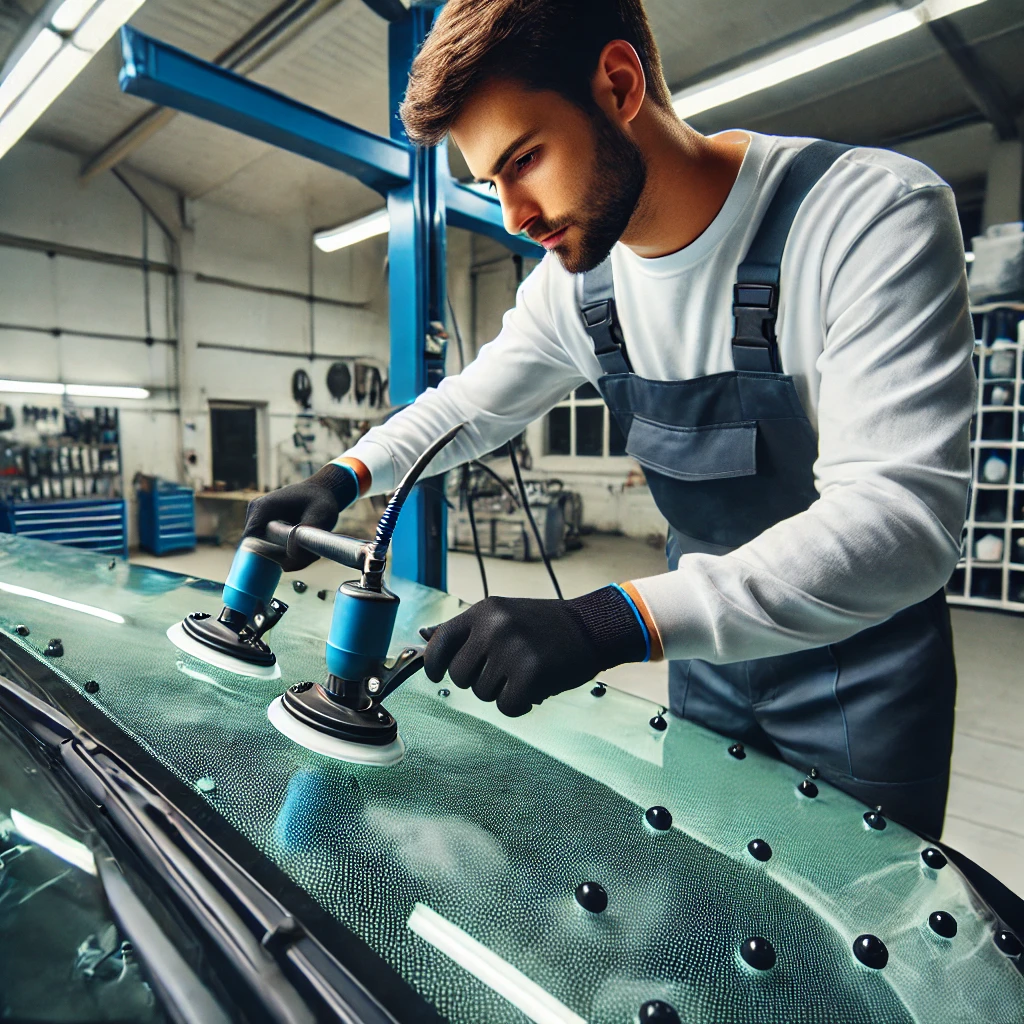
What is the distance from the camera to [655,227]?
1.05m

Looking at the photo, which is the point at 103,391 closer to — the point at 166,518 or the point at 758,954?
the point at 166,518

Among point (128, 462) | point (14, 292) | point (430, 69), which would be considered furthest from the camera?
point (128, 462)

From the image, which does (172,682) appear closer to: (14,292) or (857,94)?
(857,94)

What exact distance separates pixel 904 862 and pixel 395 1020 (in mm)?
605

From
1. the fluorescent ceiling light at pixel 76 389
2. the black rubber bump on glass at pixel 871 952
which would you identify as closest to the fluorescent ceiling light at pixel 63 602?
the black rubber bump on glass at pixel 871 952

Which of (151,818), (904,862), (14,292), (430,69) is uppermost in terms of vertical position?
(14,292)

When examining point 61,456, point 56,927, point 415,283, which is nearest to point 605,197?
point 56,927

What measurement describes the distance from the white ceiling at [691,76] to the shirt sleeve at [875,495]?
515 cm

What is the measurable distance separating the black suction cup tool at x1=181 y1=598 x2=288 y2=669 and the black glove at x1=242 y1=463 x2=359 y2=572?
104mm

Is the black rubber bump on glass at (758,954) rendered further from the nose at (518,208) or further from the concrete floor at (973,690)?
the concrete floor at (973,690)

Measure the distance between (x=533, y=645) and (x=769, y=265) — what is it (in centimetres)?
66

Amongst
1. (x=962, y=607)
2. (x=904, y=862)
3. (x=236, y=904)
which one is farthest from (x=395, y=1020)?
(x=962, y=607)

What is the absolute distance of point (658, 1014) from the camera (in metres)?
0.50

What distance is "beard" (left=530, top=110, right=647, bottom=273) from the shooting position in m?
0.92
